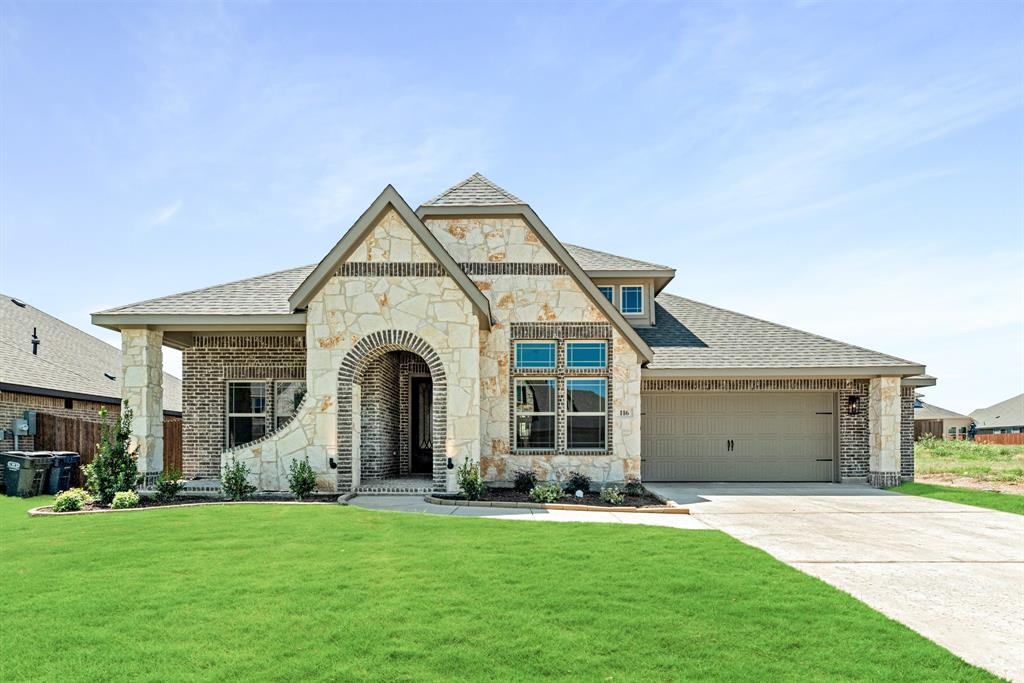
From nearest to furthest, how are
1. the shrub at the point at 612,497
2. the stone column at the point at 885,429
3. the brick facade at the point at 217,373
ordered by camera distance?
the shrub at the point at 612,497
the brick facade at the point at 217,373
the stone column at the point at 885,429

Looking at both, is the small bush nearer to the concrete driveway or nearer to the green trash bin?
the concrete driveway

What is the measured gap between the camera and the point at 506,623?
19.1ft

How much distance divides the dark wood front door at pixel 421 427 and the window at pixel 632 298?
20.3 feet

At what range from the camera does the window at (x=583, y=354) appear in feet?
52.0

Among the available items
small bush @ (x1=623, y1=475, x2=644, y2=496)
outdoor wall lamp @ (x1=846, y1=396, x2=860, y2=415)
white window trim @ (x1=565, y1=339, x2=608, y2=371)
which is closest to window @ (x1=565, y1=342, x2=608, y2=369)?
white window trim @ (x1=565, y1=339, x2=608, y2=371)

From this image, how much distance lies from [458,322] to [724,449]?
869cm

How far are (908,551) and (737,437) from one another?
9.00 m

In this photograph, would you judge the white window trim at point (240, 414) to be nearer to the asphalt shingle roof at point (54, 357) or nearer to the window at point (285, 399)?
the window at point (285, 399)

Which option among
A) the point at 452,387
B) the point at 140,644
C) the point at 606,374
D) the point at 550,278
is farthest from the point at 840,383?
the point at 140,644

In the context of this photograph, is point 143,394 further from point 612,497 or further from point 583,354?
point 612,497

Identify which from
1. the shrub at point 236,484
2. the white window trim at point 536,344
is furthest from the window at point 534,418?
the shrub at point 236,484

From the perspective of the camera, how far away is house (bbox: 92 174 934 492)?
14.0 meters

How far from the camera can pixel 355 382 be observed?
555 inches

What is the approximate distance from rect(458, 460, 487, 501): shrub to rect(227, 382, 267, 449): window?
585 centimetres
